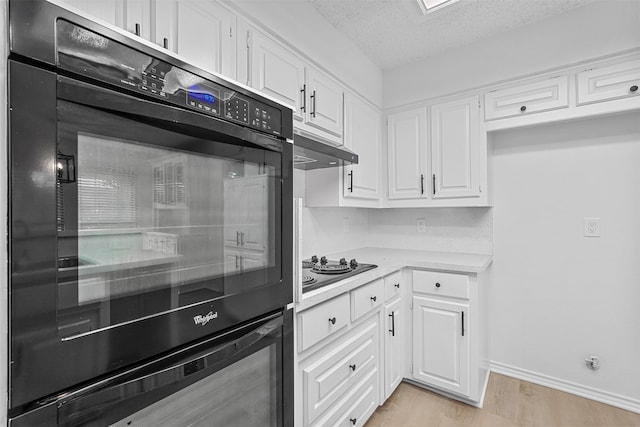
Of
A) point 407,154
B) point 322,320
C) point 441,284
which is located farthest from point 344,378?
point 407,154

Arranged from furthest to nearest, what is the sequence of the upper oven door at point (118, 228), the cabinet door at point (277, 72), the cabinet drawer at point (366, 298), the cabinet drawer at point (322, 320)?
1. the cabinet drawer at point (366, 298)
2. the cabinet door at point (277, 72)
3. the cabinet drawer at point (322, 320)
4. the upper oven door at point (118, 228)

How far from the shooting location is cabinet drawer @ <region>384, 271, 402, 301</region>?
190 centimetres

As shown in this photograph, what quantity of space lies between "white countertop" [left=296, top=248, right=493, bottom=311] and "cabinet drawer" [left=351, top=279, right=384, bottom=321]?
0.12 feet

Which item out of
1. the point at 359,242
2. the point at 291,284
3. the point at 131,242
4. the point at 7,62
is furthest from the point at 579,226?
the point at 7,62

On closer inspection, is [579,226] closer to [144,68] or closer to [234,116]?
[234,116]

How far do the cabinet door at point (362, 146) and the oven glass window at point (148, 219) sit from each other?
1.30 m

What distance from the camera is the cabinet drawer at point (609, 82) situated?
70.5 inches

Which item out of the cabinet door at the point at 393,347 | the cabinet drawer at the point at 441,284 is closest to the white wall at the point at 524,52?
the cabinet drawer at the point at 441,284

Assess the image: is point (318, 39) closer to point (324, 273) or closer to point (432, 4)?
point (432, 4)

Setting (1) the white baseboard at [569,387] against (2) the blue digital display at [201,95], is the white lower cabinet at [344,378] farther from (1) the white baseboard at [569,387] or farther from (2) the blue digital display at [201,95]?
(1) the white baseboard at [569,387]

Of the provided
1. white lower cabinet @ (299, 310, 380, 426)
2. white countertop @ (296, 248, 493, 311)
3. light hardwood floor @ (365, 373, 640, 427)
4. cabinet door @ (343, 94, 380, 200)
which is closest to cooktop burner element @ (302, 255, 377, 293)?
white countertop @ (296, 248, 493, 311)

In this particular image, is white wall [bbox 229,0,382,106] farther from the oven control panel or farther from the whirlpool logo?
the whirlpool logo

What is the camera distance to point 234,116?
0.82 metres

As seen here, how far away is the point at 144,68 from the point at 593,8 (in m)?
2.55
